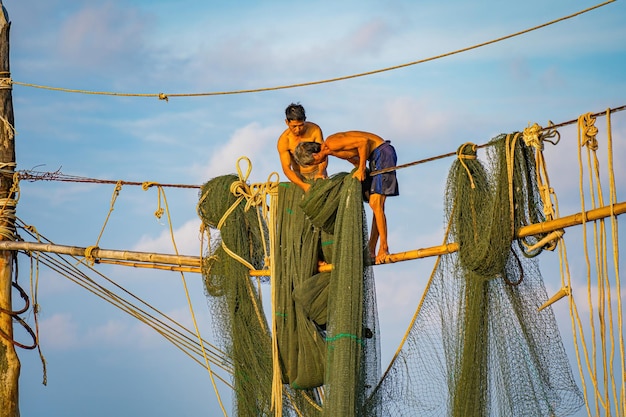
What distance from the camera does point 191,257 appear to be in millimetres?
14352

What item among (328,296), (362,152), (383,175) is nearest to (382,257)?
(328,296)

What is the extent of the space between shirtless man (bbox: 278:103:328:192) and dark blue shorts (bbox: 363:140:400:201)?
0.62 meters

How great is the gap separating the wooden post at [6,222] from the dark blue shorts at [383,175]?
4851 mm

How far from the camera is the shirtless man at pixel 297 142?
518 inches

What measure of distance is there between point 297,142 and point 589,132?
3.47 m

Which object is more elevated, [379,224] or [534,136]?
[534,136]

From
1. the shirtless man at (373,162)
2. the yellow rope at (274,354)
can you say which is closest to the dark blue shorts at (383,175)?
the shirtless man at (373,162)

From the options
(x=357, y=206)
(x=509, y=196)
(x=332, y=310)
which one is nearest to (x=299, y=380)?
(x=332, y=310)

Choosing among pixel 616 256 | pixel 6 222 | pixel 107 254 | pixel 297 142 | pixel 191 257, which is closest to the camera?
pixel 616 256

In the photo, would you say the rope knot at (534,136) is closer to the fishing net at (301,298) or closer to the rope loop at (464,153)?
the rope loop at (464,153)

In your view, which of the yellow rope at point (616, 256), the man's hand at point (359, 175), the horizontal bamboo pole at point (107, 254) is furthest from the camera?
the horizontal bamboo pole at point (107, 254)

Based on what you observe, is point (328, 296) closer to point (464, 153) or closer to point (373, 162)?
point (373, 162)

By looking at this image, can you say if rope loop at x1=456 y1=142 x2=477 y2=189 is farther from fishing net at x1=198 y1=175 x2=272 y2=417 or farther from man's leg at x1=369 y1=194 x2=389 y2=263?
fishing net at x1=198 y1=175 x2=272 y2=417

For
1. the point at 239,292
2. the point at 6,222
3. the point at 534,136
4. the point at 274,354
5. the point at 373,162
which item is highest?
the point at 6,222
